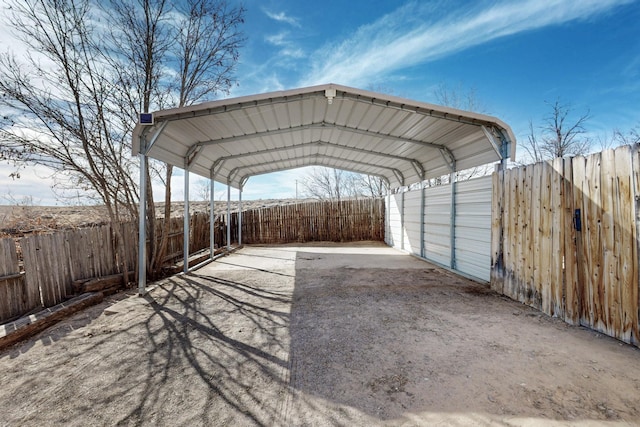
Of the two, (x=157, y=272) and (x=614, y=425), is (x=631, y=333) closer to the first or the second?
(x=614, y=425)

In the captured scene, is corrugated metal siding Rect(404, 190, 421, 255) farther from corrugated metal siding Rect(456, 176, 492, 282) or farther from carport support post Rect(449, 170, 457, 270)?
corrugated metal siding Rect(456, 176, 492, 282)

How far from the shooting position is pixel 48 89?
4.03 metres

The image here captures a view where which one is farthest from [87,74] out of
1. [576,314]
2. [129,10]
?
[576,314]

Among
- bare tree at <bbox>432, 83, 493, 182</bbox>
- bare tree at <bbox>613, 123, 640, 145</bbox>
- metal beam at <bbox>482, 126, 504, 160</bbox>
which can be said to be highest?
bare tree at <bbox>432, 83, 493, 182</bbox>

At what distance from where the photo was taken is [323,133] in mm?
6680

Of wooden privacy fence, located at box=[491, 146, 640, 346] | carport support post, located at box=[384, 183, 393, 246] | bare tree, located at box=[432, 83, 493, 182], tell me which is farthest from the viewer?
bare tree, located at box=[432, 83, 493, 182]

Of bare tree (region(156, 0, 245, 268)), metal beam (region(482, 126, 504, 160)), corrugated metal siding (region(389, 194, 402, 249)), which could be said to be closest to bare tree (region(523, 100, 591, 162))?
corrugated metal siding (region(389, 194, 402, 249))

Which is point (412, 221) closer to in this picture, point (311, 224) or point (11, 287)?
point (311, 224)

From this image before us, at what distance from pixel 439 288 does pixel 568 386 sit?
2651mm

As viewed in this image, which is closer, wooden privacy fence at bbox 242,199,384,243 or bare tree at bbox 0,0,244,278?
bare tree at bbox 0,0,244,278

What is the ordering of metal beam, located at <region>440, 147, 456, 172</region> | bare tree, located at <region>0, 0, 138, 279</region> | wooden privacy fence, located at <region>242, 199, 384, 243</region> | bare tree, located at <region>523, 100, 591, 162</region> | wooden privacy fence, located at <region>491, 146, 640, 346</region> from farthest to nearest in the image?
wooden privacy fence, located at <region>242, 199, 384, 243</region>
bare tree, located at <region>523, 100, 591, 162</region>
metal beam, located at <region>440, 147, 456, 172</region>
bare tree, located at <region>0, 0, 138, 279</region>
wooden privacy fence, located at <region>491, 146, 640, 346</region>

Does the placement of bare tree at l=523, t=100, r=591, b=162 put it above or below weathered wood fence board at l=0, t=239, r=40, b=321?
above

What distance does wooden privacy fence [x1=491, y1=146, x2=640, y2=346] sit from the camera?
2480 mm

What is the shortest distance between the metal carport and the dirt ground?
72.6 inches
